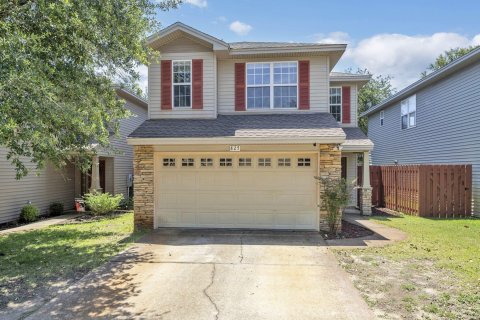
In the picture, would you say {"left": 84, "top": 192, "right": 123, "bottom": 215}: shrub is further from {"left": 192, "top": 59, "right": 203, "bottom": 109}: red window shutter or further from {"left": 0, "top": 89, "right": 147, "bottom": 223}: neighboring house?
{"left": 192, "top": 59, "right": 203, "bottom": 109}: red window shutter

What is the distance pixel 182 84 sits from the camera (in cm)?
1128

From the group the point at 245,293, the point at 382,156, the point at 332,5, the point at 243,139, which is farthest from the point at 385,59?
the point at 245,293

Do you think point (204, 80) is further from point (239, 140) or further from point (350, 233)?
point (350, 233)

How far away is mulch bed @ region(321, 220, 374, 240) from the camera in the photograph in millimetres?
8891

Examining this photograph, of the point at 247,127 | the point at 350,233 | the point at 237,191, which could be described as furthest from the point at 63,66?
the point at 350,233

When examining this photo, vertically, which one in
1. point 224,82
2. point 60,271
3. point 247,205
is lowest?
point 60,271

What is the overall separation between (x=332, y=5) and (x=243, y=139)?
259 inches

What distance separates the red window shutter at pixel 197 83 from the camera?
11.2 meters

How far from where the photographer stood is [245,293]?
511 centimetres

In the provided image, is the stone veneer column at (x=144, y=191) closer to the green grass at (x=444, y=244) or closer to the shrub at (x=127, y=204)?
the shrub at (x=127, y=204)

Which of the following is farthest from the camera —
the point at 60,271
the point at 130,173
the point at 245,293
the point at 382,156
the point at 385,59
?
the point at 385,59

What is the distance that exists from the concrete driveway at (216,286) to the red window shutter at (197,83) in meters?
5.01

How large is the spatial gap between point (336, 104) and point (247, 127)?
21.7ft

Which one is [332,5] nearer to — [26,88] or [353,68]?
[26,88]
